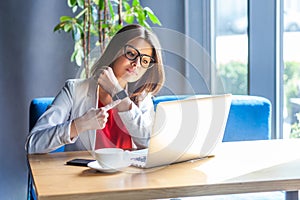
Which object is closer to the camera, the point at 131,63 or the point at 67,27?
the point at 131,63

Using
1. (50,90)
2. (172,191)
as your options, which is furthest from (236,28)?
(172,191)

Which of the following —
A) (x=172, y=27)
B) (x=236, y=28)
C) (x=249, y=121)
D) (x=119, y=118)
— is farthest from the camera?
(x=172, y=27)

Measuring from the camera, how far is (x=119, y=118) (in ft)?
6.40

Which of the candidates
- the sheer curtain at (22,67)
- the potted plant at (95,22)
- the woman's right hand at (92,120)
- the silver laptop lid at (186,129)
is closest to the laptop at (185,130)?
the silver laptop lid at (186,129)

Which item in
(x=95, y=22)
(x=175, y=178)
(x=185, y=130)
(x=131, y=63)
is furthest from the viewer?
(x=95, y=22)

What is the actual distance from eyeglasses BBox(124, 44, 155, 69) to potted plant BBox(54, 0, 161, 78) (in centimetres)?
121

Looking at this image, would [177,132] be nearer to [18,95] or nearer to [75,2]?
[75,2]

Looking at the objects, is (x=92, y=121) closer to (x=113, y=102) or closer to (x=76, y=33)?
(x=113, y=102)

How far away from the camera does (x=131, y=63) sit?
184 cm

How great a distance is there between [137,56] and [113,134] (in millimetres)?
373

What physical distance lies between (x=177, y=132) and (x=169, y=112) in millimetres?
85

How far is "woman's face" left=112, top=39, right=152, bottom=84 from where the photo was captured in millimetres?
1837

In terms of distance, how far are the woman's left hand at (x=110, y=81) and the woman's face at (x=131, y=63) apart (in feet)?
0.22

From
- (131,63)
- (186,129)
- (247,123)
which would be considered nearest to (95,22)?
(247,123)
